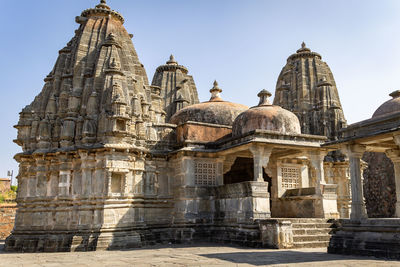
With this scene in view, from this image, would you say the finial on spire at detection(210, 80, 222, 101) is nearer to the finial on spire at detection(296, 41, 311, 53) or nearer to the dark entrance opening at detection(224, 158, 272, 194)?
Result: the dark entrance opening at detection(224, 158, 272, 194)

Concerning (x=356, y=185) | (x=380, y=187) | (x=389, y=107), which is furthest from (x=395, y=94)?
(x=380, y=187)

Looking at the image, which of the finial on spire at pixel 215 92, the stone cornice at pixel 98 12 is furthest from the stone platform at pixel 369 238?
the stone cornice at pixel 98 12

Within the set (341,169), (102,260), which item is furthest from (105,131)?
(341,169)

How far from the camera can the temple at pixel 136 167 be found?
15477 mm

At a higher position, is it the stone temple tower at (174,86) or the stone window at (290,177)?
the stone temple tower at (174,86)

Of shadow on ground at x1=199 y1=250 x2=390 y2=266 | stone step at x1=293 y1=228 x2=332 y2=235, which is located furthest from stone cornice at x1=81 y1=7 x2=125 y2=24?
stone step at x1=293 y1=228 x2=332 y2=235

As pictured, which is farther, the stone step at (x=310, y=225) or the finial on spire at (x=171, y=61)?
the finial on spire at (x=171, y=61)

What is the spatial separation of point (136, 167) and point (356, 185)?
9.02 meters

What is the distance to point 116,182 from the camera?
54.0 ft

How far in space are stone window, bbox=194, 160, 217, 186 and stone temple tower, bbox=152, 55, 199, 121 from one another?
34.2 feet

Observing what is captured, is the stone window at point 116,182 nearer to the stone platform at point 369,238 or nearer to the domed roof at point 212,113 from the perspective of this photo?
the domed roof at point 212,113

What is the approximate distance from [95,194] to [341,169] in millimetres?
15379

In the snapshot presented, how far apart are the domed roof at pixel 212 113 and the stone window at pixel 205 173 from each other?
3225 millimetres

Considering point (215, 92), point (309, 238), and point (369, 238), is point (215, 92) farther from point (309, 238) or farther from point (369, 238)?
point (369, 238)
